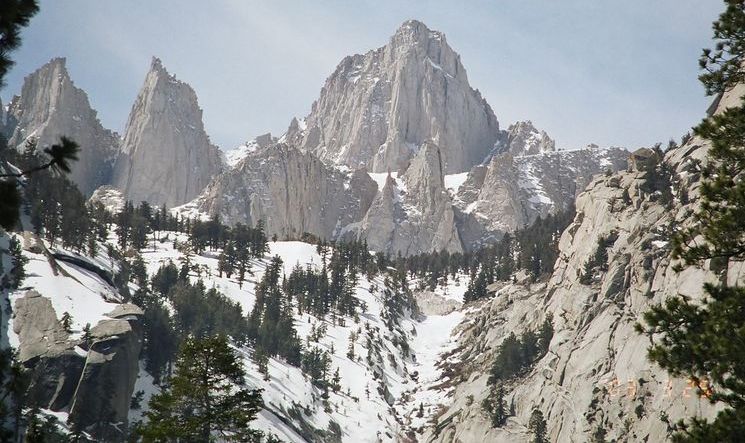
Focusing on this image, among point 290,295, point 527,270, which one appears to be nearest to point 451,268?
point 527,270

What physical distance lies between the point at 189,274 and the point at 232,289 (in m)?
7.68

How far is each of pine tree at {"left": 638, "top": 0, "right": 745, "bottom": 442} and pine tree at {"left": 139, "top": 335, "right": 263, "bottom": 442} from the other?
15022 mm

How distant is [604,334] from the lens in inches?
2689

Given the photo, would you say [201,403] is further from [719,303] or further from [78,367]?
[78,367]

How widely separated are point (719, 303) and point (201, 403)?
1867 cm

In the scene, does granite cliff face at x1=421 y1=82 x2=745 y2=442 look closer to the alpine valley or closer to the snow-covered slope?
the alpine valley

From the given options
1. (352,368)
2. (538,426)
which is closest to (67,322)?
(352,368)

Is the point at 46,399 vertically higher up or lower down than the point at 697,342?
lower down

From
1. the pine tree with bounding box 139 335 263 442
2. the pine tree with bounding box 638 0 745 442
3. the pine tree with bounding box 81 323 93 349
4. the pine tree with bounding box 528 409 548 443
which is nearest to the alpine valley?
the pine tree with bounding box 81 323 93 349

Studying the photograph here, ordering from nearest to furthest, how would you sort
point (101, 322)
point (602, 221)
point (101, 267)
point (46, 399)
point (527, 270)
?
point (46, 399), point (101, 322), point (101, 267), point (602, 221), point (527, 270)

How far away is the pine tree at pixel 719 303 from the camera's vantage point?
50.2 feet

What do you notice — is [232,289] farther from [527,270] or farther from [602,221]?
[602,221]

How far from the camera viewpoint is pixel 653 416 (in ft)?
177

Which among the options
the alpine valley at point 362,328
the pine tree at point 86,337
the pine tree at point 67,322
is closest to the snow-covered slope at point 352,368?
the alpine valley at point 362,328
